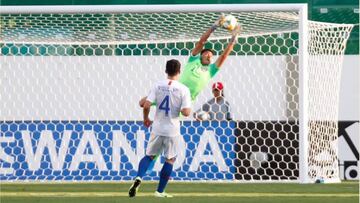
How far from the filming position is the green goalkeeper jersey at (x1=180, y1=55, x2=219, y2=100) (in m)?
12.5

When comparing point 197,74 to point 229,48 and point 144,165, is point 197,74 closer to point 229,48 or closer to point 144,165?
point 229,48

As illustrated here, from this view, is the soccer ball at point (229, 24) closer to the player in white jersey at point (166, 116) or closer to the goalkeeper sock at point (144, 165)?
the player in white jersey at point (166, 116)

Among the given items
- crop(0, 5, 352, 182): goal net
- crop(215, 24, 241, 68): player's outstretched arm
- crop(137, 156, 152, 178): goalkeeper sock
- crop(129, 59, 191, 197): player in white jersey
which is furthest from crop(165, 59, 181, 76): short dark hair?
crop(0, 5, 352, 182): goal net

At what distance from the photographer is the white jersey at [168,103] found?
1083cm

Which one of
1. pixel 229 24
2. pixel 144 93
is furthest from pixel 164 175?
pixel 144 93

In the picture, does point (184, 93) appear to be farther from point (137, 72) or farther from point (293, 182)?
point (137, 72)

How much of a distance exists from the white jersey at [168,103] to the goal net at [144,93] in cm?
295

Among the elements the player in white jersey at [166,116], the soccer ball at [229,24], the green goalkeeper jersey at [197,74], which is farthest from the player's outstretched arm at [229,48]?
the player in white jersey at [166,116]

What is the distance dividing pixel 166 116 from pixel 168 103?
0.45ft

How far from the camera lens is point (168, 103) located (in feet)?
35.7
